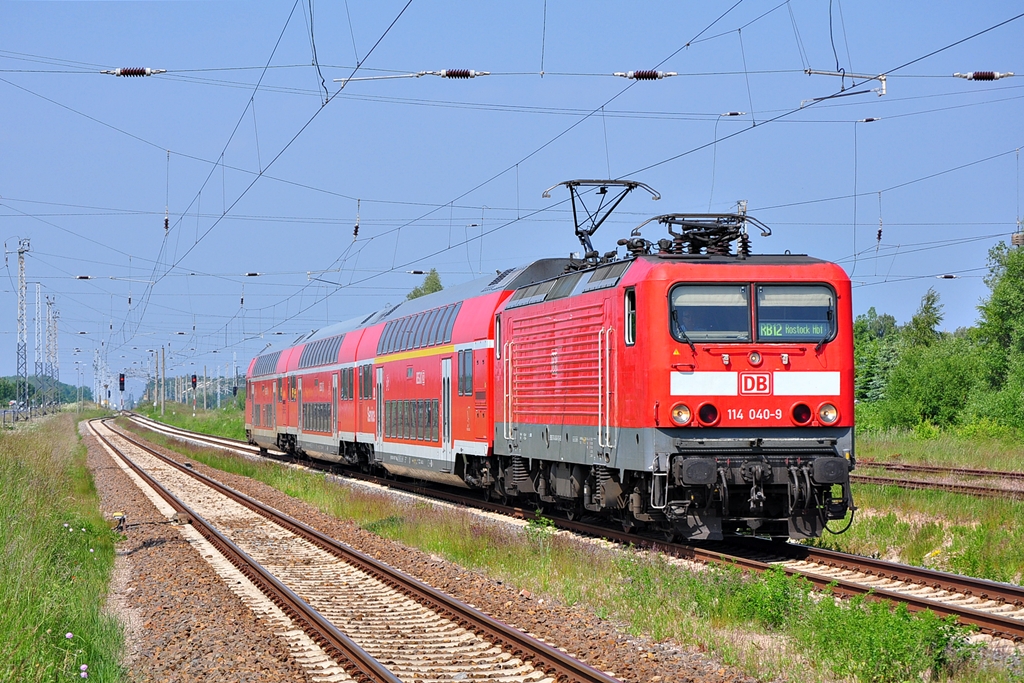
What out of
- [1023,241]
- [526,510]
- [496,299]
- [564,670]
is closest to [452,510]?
[526,510]

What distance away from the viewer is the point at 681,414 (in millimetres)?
13453

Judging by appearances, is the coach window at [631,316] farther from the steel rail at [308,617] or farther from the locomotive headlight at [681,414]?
the steel rail at [308,617]

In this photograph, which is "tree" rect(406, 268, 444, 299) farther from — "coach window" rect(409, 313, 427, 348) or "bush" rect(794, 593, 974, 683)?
"bush" rect(794, 593, 974, 683)

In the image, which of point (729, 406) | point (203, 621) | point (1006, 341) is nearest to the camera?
point (203, 621)

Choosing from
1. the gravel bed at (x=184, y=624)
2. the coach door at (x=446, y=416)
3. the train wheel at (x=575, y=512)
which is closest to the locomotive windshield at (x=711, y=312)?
the train wheel at (x=575, y=512)

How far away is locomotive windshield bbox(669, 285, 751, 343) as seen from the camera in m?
13.7

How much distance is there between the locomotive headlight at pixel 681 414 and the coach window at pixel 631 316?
1.08 metres

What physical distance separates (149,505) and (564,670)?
60.8ft

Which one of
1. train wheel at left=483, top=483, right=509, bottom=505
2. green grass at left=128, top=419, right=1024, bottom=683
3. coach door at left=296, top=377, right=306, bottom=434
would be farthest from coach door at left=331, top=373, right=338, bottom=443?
green grass at left=128, top=419, right=1024, bottom=683

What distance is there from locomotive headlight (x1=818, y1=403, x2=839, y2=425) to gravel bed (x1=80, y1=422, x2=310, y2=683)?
7.00 meters

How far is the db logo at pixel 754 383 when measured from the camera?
1355 cm

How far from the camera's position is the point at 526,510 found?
2041cm

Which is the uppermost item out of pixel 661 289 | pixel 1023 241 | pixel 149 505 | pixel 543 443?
pixel 1023 241

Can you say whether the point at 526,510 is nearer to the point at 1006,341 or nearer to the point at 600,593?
the point at 600,593
